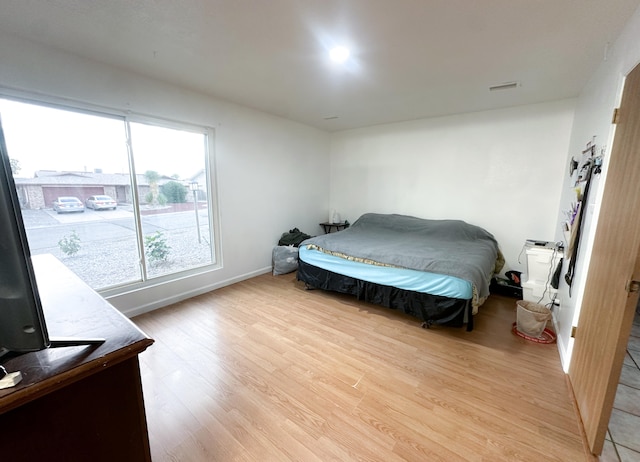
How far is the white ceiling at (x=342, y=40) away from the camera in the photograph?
1631mm

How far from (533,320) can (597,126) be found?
5.44ft

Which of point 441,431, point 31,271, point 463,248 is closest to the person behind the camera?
point 31,271

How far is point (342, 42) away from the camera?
2.00 metres

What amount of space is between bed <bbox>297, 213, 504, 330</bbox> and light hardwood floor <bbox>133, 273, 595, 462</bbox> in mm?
250

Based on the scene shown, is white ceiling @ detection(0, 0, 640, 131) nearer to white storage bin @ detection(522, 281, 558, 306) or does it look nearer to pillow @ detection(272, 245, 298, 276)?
white storage bin @ detection(522, 281, 558, 306)

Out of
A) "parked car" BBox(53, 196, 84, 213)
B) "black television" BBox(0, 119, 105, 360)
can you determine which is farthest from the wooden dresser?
"parked car" BBox(53, 196, 84, 213)

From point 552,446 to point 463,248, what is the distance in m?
2.00

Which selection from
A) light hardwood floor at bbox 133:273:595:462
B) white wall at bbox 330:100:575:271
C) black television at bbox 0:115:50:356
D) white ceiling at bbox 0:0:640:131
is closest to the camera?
black television at bbox 0:115:50:356

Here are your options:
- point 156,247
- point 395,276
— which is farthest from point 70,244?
point 395,276

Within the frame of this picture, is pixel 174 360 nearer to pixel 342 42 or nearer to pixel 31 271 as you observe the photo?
pixel 31 271

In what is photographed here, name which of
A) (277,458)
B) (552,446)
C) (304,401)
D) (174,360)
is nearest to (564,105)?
(552,446)

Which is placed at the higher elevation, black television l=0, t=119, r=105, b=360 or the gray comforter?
black television l=0, t=119, r=105, b=360

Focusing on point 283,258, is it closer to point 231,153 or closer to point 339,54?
point 231,153

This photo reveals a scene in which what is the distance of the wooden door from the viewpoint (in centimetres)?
129
